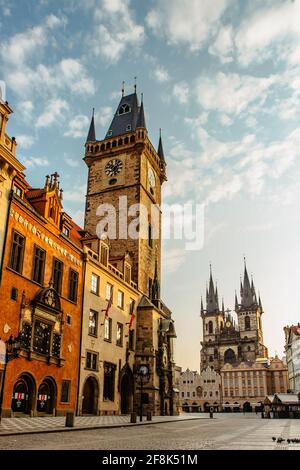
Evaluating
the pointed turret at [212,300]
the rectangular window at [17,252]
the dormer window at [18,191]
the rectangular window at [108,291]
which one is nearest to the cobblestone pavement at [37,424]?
the rectangular window at [17,252]

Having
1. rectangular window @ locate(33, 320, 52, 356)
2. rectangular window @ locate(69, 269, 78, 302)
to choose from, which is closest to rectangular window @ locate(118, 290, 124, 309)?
rectangular window @ locate(69, 269, 78, 302)

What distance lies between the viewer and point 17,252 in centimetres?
2459

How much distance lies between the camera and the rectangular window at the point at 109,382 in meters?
34.8

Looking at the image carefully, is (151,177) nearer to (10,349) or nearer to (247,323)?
(10,349)

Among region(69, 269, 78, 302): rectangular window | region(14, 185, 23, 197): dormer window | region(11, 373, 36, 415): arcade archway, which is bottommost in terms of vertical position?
region(11, 373, 36, 415): arcade archway

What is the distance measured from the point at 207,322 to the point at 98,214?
116m

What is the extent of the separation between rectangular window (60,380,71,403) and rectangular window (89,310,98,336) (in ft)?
16.6

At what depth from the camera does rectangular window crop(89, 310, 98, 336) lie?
3308cm

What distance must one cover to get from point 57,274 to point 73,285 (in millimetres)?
2419

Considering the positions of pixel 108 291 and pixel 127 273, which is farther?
pixel 127 273

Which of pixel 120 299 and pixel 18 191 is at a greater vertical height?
pixel 18 191

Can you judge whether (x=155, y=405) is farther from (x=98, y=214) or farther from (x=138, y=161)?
(x=138, y=161)

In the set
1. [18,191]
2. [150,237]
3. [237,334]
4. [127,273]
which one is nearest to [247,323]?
[237,334]

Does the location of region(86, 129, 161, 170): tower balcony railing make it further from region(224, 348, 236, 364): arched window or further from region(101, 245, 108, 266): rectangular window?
region(224, 348, 236, 364): arched window
